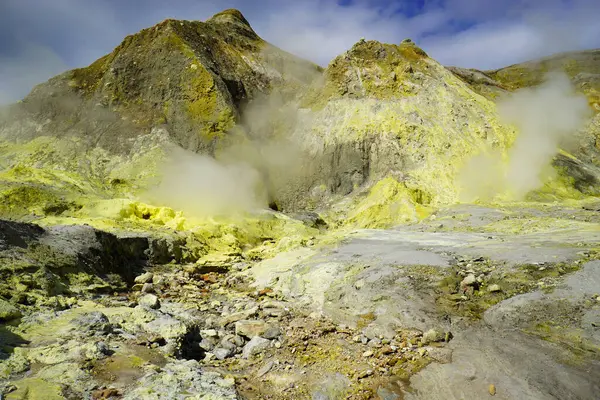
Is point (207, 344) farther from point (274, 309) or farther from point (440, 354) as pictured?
point (440, 354)

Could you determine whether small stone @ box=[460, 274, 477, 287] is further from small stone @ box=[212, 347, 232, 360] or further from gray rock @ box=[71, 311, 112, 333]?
gray rock @ box=[71, 311, 112, 333]

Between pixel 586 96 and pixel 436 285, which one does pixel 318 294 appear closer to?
pixel 436 285

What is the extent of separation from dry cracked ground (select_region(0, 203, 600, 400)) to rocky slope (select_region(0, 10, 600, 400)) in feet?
0.16

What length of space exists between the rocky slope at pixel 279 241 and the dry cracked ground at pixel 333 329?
0.05 metres

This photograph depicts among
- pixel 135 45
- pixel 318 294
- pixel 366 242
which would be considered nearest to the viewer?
pixel 318 294

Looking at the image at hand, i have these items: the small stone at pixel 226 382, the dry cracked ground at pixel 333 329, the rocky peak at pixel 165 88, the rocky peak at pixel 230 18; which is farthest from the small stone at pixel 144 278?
the rocky peak at pixel 230 18

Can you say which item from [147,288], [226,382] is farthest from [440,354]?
[147,288]

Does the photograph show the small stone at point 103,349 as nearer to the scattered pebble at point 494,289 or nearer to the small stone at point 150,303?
the small stone at point 150,303

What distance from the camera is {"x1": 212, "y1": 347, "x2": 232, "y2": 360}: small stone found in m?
7.09

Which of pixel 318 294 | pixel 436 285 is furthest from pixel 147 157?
pixel 436 285

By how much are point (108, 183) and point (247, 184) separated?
31.0ft

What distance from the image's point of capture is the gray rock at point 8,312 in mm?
6197

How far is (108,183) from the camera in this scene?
84.5 feet

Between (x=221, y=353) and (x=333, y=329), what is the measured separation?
96.7 inches
